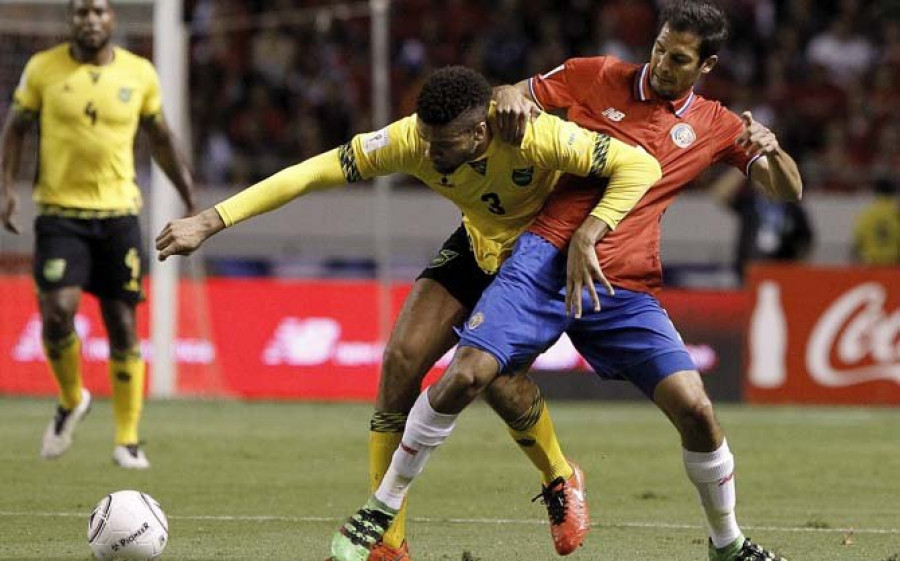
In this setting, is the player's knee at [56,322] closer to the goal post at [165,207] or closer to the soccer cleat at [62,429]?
the soccer cleat at [62,429]

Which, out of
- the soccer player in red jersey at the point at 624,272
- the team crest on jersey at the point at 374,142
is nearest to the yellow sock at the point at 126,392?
the soccer player in red jersey at the point at 624,272

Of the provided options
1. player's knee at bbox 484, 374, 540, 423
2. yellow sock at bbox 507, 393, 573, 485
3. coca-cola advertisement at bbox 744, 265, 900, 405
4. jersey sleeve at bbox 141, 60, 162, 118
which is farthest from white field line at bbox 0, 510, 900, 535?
coca-cola advertisement at bbox 744, 265, 900, 405

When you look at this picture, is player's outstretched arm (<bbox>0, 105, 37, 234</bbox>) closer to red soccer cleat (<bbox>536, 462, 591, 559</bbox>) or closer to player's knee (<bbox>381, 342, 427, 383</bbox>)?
player's knee (<bbox>381, 342, 427, 383</bbox>)

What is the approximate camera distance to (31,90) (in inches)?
420

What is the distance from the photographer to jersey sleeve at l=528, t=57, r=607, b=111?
24.3ft

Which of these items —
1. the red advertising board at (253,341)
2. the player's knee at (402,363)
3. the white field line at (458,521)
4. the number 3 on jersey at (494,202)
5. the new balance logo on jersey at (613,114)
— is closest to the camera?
the number 3 on jersey at (494,202)

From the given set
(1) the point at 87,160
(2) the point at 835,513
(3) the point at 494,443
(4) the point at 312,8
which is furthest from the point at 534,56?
(2) the point at 835,513

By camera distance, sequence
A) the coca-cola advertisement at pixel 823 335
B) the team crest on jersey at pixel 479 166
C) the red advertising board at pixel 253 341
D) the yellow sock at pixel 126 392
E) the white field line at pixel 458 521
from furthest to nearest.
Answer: the red advertising board at pixel 253 341 → the coca-cola advertisement at pixel 823 335 → the yellow sock at pixel 126 392 → the white field line at pixel 458 521 → the team crest on jersey at pixel 479 166

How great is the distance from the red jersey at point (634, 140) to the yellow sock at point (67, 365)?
14.3ft

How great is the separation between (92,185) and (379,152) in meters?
4.34

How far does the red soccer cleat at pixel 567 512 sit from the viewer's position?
709 centimetres

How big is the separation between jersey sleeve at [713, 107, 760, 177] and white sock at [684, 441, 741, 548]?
1.25 metres

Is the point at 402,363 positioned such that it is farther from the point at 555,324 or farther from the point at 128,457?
the point at 128,457

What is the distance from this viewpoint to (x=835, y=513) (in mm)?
8867
